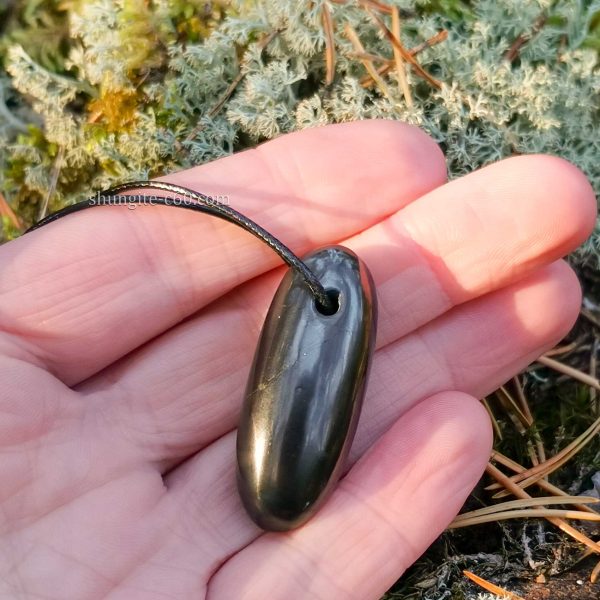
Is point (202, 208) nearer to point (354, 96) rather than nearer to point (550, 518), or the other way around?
point (354, 96)

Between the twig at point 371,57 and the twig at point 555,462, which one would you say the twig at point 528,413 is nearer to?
the twig at point 555,462

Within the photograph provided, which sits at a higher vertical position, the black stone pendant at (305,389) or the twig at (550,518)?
the black stone pendant at (305,389)

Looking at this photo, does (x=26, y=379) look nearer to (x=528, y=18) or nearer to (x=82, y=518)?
(x=82, y=518)

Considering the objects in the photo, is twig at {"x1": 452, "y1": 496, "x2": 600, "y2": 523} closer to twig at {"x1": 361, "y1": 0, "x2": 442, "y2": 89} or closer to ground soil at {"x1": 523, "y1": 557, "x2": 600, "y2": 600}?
ground soil at {"x1": 523, "y1": 557, "x2": 600, "y2": 600}

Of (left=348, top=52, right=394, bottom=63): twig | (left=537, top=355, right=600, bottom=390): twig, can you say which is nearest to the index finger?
(left=348, top=52, right=394, bottom=63): twig

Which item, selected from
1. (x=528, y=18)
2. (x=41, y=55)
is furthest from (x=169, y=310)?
(x=528, y=18)

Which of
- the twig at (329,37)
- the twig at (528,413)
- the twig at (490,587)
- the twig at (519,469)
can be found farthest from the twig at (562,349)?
the twig at (329,37)
